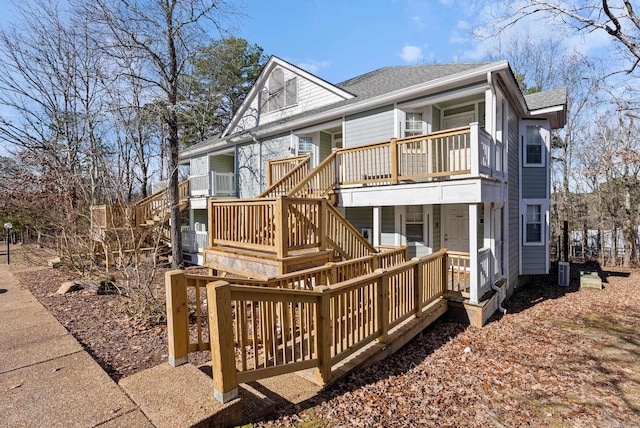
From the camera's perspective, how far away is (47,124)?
15633mm

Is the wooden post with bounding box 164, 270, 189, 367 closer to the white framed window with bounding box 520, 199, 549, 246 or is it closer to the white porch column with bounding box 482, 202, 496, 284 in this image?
the white porch column with bounding box 482, 202, 496, 284

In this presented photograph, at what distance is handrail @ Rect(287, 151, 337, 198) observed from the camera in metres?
8.15

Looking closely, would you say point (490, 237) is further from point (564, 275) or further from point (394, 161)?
point (564, 275)

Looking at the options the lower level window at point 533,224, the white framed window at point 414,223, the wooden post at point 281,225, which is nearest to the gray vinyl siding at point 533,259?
the lower level window at point 533,224

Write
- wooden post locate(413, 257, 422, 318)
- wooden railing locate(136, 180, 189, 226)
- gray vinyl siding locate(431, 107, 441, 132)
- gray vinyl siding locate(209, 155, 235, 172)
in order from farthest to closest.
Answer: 1. gray vinyl siding locate(209, 155, 235, 172)
2. wooden railing locate(136, 180, 189, 226)
3. gray vinyl siding locate(431, 107, 441, 132)
4. wooden post locate(413, 257, 422, 318)

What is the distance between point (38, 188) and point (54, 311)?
808 centimetres

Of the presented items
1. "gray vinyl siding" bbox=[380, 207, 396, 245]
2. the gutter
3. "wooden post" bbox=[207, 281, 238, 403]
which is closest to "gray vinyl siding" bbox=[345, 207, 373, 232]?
"gray vinyl siding" bbox=[380, 207, 396, 245]

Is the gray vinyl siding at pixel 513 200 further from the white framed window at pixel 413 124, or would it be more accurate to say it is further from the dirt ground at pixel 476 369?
the white framed window at pixel 413 124

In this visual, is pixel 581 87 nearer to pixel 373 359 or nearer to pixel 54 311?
pixel 373 359

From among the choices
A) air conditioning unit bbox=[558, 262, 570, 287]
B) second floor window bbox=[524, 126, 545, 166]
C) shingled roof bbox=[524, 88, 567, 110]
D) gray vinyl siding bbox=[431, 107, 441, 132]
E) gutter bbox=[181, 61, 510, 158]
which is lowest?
air conditioning unit bbox=[558, 262, 570, 287]

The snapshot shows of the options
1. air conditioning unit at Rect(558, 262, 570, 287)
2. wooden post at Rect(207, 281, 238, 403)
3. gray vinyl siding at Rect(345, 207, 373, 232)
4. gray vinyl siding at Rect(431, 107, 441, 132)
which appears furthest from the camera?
air conditioning unit at Rect(558, 262, 570, 287)

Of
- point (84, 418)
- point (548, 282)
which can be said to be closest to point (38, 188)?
point (84, 418)

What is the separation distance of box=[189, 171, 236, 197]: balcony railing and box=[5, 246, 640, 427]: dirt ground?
7008mm

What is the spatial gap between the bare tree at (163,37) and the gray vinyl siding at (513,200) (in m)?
10.7
